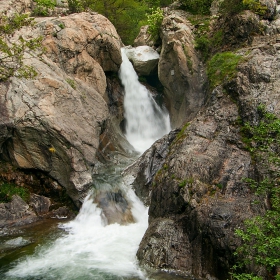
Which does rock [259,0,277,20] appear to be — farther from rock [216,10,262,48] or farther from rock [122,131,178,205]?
rock [122,131,178,205]

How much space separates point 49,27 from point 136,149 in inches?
367

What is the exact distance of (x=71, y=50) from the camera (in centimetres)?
1900

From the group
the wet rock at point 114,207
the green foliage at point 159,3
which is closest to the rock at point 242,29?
the wet rock at point 114,207

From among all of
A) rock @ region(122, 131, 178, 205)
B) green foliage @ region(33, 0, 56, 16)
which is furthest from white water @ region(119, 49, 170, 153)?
green foliage @ region(33, 0, 56, 16)

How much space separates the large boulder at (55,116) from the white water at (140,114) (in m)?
5.11

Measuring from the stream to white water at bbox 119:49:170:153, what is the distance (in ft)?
16.2

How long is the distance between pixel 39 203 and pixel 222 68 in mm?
11188

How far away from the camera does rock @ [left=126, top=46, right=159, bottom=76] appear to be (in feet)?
82.7

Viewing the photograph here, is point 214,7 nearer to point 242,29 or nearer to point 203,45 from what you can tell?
point 203,45

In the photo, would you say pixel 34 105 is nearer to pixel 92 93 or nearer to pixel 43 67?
pixel 43 67

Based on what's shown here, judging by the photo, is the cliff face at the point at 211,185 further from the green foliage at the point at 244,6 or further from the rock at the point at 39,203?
the green foliage at the point at 244,6

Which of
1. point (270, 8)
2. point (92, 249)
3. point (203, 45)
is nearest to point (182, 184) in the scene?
point (92, 249)

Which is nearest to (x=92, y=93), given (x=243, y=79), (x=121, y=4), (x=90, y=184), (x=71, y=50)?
(x=71, y=50)

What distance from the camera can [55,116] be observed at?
1516cm
